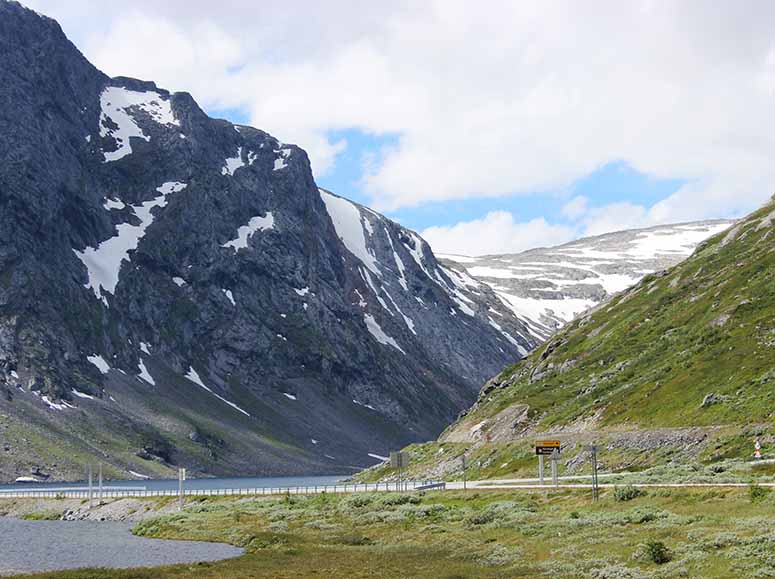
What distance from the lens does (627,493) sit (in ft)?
225

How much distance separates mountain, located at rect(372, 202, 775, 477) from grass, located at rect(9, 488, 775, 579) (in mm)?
17718

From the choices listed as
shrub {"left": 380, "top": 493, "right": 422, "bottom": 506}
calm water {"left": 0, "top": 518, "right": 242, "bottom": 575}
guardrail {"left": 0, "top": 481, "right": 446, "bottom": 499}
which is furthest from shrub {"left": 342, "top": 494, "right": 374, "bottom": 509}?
calm water {"left": 0, "top": 518, "right": 242, "bottom": 575}

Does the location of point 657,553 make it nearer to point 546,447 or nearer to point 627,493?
point 627,493

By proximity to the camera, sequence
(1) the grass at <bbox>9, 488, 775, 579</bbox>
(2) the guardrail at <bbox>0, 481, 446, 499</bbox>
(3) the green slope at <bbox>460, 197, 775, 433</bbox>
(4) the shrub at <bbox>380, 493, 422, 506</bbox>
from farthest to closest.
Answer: (3) the green slope at <bbox>460, 197, 775, 433</bbox>, (2) the guardrail at <bbox>0, 481, 446, 499</bbox>, (4) the shrub at <bbox>380, 493, 422, 506</bbox>, (1) the grass at <bbox>9, 488, 775, 579</bbox>

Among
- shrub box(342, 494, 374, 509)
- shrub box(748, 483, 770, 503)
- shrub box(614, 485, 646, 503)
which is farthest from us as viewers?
shrub box(342, 494, 374, 509)

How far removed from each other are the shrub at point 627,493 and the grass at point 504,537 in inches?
12.7

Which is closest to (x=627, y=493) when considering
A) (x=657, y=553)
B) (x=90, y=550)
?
(x=657, y=553)

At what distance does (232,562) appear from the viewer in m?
62.7

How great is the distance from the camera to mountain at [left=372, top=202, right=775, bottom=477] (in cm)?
9812

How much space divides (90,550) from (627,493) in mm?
37518

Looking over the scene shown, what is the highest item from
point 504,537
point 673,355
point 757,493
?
point 673,355

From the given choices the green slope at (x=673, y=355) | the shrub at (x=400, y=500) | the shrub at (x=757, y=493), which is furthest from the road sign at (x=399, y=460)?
the shrub at (x=757, y=493)

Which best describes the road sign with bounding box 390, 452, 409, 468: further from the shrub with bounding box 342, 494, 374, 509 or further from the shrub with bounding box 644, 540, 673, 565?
the shrub with bounding box 644, 540, 673, 565

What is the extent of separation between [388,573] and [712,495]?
70.1ft
